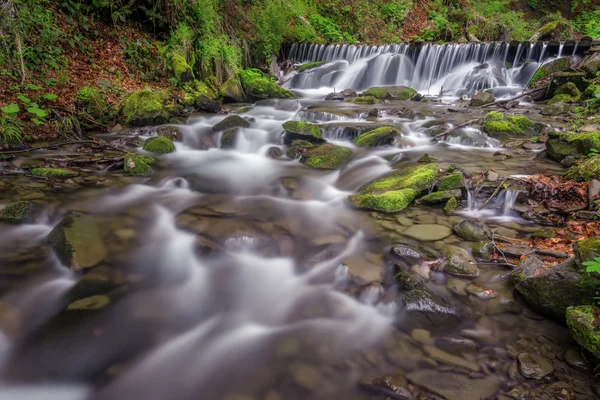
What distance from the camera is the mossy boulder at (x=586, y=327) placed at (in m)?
2.25

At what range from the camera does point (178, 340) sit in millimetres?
2975

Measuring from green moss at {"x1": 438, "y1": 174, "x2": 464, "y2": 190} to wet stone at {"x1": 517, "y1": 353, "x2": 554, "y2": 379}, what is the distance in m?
2.81

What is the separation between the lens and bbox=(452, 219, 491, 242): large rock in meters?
3.96

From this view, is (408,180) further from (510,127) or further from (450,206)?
(510,127)

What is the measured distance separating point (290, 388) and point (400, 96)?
477 inches

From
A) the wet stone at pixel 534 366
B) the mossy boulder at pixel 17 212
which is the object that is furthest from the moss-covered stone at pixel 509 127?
the mossy boulder at pixel 17 212

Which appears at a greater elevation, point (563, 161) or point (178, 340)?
point (563, 161)

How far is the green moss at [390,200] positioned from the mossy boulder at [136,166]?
3.75 metres

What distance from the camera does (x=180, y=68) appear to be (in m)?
10.0

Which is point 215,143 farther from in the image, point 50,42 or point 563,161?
point 563,161

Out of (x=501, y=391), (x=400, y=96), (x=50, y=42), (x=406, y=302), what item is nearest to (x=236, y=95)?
(x=50, y=42)

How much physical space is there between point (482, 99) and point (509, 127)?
3.89m

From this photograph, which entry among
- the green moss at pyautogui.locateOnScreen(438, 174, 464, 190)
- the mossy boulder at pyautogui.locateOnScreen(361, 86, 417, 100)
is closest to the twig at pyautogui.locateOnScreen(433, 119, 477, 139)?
the green moss at pyautogui.locateOnScreen(438, 174, 464, 190)

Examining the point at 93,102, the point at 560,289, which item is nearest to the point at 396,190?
the point at 560,289
